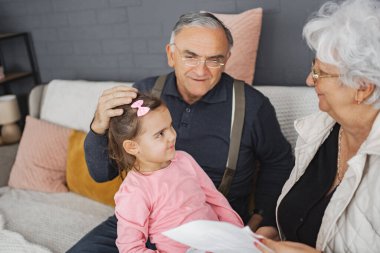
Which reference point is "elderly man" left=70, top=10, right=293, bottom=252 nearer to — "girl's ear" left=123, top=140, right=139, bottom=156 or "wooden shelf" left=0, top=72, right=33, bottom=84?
"girl's ear" left=123, top=140, right=139, bottom=156

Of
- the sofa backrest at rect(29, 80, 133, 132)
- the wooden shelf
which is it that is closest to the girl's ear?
the sofa backrest at rect(29, 80, 133, 132)

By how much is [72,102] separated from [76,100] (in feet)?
0.11

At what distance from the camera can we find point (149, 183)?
47.6 inches

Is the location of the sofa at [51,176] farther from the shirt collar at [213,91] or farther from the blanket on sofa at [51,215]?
the shirt collar at [213,91]

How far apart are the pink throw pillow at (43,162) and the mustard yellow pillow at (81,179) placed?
67 millimetres

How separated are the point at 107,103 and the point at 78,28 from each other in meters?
1.73

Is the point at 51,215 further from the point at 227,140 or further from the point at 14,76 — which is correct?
the point at 14,76

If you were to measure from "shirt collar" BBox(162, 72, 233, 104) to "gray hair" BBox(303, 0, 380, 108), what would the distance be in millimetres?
534

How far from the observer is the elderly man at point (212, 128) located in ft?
4.81

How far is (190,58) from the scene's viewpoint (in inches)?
58.4

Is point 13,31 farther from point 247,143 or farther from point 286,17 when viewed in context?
point 247,143

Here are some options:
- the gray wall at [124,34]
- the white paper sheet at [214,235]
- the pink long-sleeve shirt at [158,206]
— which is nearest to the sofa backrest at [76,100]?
the gray wall at [124,34]

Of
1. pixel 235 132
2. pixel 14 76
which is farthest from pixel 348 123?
pixel 14 76

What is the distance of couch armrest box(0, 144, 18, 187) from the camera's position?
7.78 feet
